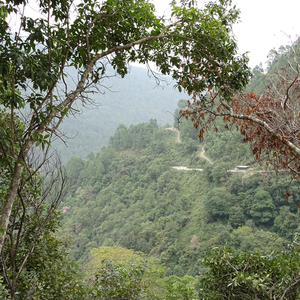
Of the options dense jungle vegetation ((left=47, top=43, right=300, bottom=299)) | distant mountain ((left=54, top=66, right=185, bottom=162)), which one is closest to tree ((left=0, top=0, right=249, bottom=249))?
dense jungle vegetation ((left=47, top=43, right=300, bottom=299))

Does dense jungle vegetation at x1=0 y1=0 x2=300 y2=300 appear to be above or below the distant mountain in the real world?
below

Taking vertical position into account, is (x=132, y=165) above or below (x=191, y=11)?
above

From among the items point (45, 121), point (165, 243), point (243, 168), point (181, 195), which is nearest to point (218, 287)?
point (45, 121)

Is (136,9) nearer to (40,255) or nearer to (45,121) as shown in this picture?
(45,121)

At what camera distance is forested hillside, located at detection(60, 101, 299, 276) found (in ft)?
60.8

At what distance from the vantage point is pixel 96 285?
273 cm

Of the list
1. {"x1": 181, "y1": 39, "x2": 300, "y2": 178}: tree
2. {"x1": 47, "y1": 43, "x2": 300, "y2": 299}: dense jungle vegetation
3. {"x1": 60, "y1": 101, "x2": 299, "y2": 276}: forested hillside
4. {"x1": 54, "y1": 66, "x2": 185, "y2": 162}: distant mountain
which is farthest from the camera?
{"x1": 54, "y1": 66, "x2": 185, "y2": 162}: distant mountain

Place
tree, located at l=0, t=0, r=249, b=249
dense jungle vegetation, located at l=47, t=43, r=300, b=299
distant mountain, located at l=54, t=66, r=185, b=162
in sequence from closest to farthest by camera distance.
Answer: tree, located at l=0, t=0, r=249, b=249 → dense jungle vegetation, located at l=47, t=43, r=300, b=299 → distant mountain, located at l=54, t=66, r=185, b=162

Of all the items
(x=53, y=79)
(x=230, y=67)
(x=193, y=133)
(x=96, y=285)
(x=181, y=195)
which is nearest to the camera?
(x=53, y=79)

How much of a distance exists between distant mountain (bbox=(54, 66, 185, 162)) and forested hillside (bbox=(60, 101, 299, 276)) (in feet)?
85.8

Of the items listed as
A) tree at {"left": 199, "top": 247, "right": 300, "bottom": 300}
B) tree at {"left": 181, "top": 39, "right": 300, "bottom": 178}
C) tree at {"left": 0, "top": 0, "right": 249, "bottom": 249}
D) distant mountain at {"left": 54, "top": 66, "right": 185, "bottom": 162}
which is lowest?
tree at {"left": 199, "top": 247, "right": 300, "bottom": 300}

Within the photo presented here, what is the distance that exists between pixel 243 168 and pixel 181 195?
666 centimetres

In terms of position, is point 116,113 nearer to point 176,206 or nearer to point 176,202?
point 176,202

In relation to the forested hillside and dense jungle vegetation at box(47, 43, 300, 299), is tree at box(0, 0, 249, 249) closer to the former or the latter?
dense jungle vegetation at box(47, 43, 300, 299)
